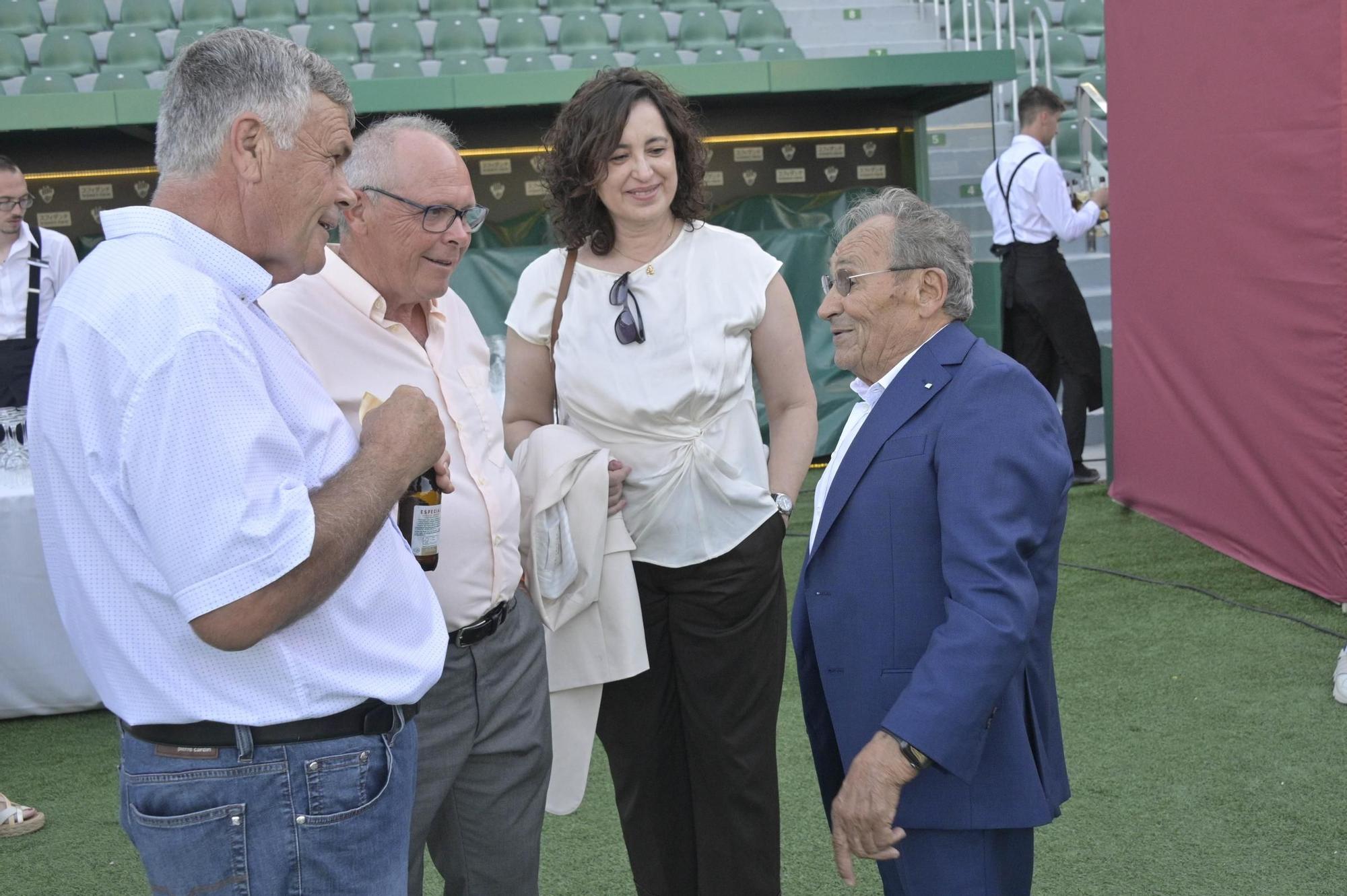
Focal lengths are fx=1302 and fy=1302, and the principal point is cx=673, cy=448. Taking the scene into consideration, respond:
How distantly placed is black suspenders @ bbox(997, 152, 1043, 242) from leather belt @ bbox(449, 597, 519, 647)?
20.1 ft

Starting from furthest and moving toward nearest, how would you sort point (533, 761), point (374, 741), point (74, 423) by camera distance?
point (533, 761), point (374, 741), point (74, 423)

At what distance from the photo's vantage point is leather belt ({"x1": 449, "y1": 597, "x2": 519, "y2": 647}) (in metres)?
2.02

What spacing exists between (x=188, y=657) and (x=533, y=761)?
0.91 metres

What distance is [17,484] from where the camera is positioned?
448cm

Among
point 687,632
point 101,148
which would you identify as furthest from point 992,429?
point 101,148

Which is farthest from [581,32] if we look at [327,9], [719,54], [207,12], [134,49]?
[134,49]

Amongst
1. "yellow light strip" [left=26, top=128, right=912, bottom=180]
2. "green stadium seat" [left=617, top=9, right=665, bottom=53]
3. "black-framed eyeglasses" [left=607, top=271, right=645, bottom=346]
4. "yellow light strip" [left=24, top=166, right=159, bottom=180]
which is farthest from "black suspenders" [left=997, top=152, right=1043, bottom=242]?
"yellow light strip" [left=24, top=166, right=159, bottom=180]

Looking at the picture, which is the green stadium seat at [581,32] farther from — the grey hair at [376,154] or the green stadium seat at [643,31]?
the grey hair at [376,154]

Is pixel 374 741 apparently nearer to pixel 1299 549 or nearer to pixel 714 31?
pixel 1299 549

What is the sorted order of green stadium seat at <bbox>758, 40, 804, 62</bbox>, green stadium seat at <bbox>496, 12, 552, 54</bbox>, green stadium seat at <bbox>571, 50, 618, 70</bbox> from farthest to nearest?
green stadium seat at <bbox>496, 12, 552, 54</bbox> → green stadium seat at <bbox>758, 40, 804, 62</bbox> → green stadium seat at <bbox>571, 50, 618, 70</bbox>

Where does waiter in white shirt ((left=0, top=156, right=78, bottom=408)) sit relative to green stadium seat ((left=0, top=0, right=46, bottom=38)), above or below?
below

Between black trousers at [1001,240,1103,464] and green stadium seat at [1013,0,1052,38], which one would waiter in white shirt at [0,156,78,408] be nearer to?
black trousers at [1001,240,1103,464]

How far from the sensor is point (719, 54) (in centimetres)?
1090

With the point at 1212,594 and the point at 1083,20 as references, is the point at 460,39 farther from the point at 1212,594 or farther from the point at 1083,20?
the point at 1212,594
